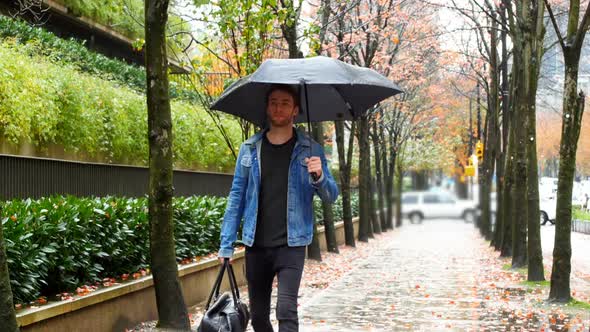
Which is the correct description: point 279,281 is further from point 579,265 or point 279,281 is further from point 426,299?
point 579,265

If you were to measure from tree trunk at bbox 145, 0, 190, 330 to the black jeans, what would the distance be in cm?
347

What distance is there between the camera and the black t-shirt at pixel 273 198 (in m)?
5.51

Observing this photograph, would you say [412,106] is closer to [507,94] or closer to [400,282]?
[507,94]

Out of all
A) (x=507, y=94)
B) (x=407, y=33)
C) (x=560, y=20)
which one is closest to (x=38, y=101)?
(x=507, y=94)

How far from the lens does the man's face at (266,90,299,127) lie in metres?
5.70

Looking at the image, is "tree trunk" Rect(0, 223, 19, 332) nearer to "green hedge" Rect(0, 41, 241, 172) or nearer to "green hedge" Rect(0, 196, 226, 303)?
"green hedge" Rect(0, 196, 226, 303)

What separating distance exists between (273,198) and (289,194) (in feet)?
0.36

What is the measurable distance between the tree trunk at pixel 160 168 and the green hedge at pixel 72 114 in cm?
504

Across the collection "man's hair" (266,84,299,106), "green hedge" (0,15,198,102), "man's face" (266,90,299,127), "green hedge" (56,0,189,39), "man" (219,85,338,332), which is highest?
"green hedge" (56,0,189,39)

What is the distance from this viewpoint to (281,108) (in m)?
5.73

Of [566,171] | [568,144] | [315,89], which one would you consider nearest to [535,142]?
[568,144]

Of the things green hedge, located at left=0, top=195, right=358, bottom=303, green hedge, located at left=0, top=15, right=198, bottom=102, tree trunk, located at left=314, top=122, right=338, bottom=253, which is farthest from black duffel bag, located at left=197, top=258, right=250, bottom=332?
tree trunk, located at left=314, top=122, right=338, bottom=253

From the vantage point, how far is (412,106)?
47.6 m

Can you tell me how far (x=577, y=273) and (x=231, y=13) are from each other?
9.68m
